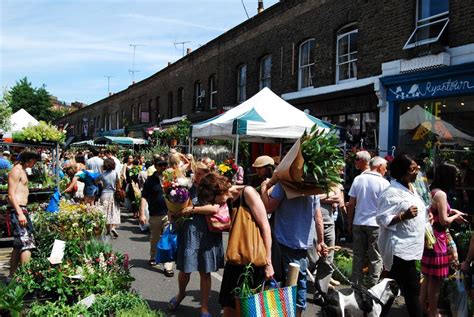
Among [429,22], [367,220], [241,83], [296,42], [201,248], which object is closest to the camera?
[201,248]

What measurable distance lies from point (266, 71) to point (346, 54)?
509 centimetres

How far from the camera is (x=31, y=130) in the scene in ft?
29.6

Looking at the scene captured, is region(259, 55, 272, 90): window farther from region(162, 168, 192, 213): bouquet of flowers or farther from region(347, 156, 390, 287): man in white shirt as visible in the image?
region(347, 156, 390, 287): man in white shirt

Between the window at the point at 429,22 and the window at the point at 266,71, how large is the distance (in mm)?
7154

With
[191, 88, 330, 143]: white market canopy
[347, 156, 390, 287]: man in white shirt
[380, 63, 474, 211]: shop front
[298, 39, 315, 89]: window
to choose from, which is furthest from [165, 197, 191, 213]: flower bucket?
[298, 39, 315, 89]: window

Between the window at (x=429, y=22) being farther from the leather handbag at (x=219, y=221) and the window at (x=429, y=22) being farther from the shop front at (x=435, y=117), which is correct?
the leather handbag at (x=219, y=221)

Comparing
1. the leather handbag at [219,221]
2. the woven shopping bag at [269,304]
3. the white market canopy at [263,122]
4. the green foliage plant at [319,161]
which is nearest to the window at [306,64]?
the white market canopy at [263,122]

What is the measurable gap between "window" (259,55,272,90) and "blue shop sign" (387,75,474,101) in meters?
6.80

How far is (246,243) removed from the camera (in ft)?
13.4

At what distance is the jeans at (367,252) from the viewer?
18.6ft

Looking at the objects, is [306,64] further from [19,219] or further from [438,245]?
[19,219]

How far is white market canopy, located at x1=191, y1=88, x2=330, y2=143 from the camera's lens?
9141 mm

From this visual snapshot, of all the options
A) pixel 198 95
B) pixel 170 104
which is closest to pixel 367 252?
pixel 198 95

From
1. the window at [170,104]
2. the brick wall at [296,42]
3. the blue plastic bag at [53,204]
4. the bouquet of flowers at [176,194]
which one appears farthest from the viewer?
the window at [170,104]
